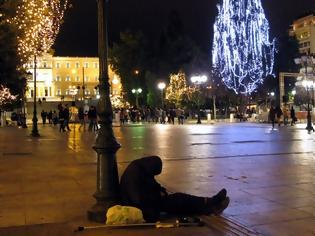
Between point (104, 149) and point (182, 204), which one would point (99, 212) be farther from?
point (182, 204)

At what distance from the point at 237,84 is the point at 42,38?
3989cm

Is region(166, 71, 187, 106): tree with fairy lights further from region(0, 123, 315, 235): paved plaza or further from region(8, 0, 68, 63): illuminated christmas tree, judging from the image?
region(0, 123, 315, 235): paved plaza

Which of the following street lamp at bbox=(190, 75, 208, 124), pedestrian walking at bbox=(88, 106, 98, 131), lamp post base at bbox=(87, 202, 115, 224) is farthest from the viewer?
street lamp at bbox=(190, 75, 208, 124)

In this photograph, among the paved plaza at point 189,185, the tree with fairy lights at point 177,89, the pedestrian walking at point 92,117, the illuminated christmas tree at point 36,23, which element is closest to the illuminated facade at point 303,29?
the tree with fairy lights at point 177,89

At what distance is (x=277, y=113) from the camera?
38.7m

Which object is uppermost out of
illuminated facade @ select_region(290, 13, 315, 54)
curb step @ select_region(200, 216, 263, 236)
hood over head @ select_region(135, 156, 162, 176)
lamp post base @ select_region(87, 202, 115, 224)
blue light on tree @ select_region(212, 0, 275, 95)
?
illuminated facade @ select_region(290, 13, 315, 54)

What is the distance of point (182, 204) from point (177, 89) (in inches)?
2533

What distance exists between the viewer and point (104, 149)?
7.64 m

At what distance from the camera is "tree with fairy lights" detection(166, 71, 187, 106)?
7106 cm

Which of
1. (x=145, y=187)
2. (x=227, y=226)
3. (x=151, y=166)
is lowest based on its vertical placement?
(x=227, y=226)

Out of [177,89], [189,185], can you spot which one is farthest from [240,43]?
[189,185]

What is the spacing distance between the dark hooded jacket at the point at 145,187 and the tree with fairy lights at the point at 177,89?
63.4 m

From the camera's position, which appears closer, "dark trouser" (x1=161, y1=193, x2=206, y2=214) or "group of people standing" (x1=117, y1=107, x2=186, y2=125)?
"dark trouser" (x1=161, y1=193, x2=206, y2=214)

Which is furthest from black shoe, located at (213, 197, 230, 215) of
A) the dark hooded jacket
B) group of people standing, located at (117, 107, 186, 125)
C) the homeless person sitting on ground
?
group of people standing, located at (117, 107, 186, 125)
